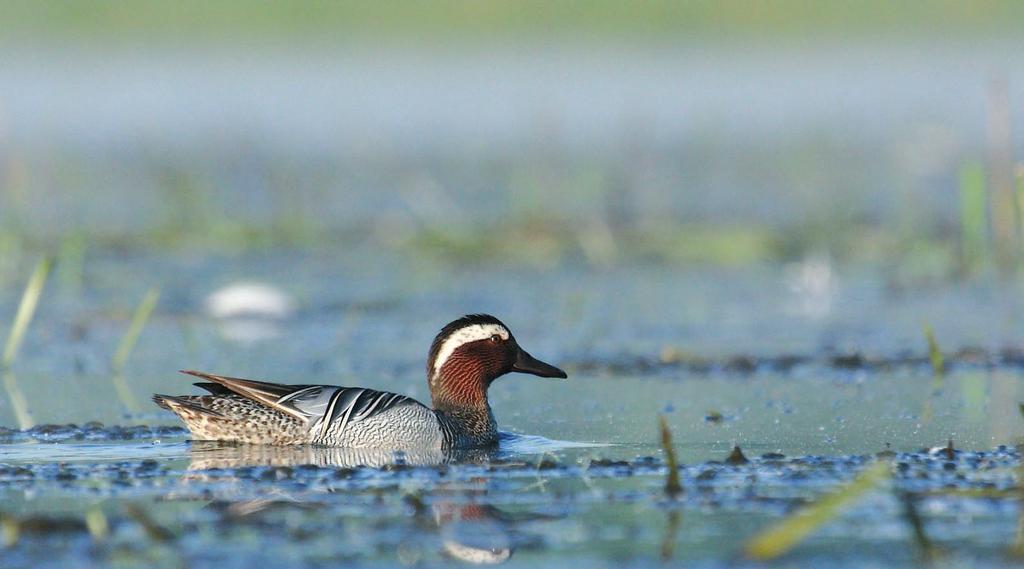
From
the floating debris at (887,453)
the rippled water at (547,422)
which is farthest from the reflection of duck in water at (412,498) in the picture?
the floating debris at (887,453)

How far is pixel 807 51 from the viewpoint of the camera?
1448 inches

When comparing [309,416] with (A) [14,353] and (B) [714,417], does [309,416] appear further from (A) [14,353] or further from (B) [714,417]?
(A) [14,353]

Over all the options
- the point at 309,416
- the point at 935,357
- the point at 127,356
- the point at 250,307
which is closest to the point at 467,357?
the point at 309,416

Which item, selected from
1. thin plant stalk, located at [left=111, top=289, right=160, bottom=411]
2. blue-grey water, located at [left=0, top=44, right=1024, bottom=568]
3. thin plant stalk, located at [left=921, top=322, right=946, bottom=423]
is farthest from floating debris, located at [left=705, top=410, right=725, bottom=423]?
thin plant stalk, located at [left=111, top=289, right=160, bottom=411]

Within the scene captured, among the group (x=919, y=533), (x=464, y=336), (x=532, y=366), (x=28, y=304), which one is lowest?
(x=919, y=533)

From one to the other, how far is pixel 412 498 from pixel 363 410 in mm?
1824

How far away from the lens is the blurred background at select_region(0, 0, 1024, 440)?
41.6 ft

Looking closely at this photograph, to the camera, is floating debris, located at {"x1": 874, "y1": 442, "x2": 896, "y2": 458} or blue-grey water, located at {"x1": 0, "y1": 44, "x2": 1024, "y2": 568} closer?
blue-grey water, located at {"x1": 0, "y1": 44, "x2": 1024, "y2": 568}

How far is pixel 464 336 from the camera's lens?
30.0 ft

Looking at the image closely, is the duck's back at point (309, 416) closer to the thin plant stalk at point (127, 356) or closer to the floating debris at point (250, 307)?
the thin plant stalk at point (127, 356)

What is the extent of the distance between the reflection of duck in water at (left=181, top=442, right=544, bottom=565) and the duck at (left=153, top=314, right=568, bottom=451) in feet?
0.22

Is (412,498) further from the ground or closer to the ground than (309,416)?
closer to the ground

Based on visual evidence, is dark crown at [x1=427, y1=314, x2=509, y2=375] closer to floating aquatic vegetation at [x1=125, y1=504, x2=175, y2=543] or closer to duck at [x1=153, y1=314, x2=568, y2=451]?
duck at [x1=153, y1=314, x2=568, y2=451]

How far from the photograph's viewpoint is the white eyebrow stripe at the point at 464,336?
30.0ft
